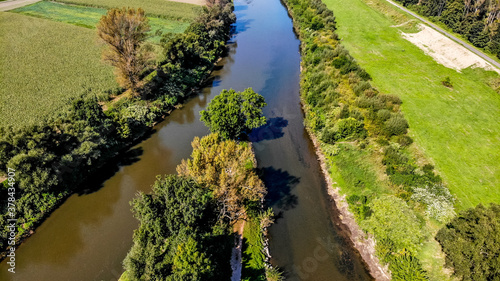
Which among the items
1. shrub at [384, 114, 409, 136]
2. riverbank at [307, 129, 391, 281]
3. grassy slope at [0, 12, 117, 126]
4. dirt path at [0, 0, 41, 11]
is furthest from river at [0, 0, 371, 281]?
dirt path at [0, 0, 41, 11]

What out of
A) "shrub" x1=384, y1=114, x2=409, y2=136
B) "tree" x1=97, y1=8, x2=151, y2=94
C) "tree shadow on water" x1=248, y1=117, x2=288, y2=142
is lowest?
"tree shadow on water" x1=248, y1=117, x2=288, y2=142

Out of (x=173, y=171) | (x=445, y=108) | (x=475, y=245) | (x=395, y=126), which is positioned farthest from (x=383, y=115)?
(x=173, y=171)

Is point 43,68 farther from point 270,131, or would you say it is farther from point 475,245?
point 475,245

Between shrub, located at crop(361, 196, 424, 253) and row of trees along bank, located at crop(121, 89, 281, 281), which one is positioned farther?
shrub, located at crop(361, 196, 424, 253)

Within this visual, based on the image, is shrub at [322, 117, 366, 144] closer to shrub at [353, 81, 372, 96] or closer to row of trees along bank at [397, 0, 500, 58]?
shrub at [353, 81, 372, 96]

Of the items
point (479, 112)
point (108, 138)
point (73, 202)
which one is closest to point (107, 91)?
point (108, 138)

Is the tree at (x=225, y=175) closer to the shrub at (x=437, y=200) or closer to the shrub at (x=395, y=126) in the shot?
the shrub at (x=437, y=200)

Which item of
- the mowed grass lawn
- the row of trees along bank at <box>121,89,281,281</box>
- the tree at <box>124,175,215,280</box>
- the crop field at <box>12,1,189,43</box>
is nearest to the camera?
the row of trees along bank at <box>121,89,281,281</box>
